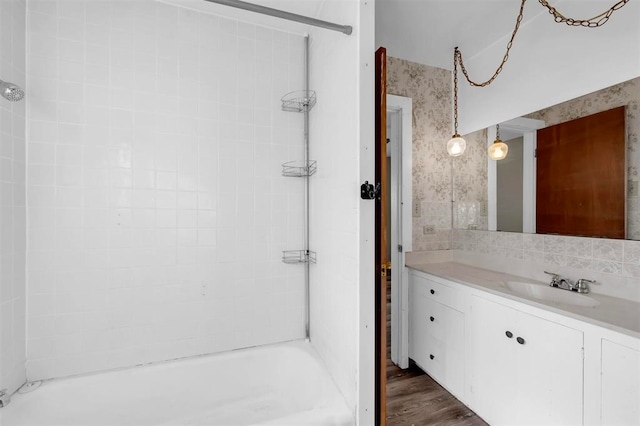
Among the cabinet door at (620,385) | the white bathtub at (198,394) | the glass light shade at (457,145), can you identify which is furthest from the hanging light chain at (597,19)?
the white bathtub at (198,394)

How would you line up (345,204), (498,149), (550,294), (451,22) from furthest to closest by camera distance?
(498,149), (451,22), (550,294), (345,204)

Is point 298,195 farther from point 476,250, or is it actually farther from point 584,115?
point 584,115

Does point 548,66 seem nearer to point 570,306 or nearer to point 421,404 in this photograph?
point 570,306

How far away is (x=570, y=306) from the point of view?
4.58 feet

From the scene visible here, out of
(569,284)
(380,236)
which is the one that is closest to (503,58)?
(569,284)

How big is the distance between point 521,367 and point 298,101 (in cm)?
205

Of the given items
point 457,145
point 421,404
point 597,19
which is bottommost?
point 421,404

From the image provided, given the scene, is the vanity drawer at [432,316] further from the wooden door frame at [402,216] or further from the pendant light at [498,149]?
the pendant light at [498,149]

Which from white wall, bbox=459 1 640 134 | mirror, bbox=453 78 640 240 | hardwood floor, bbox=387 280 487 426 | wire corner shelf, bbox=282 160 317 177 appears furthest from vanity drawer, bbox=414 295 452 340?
white wall, bbox=459 1 640 134

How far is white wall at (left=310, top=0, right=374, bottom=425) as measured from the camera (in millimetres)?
1229

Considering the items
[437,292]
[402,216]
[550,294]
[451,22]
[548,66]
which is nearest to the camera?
[550,294]

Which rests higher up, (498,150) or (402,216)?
(498,150)

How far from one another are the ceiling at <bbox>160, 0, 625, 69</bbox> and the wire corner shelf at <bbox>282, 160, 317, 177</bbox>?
845mm

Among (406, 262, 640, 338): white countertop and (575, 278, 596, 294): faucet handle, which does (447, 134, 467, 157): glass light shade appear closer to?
(406, 262, 640, 338): white countertop
